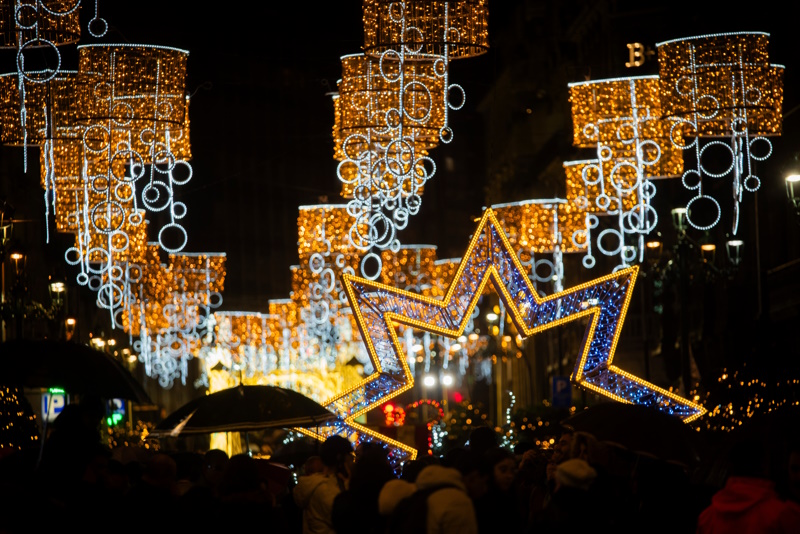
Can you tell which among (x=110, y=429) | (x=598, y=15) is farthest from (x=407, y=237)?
(x=110, y=429)

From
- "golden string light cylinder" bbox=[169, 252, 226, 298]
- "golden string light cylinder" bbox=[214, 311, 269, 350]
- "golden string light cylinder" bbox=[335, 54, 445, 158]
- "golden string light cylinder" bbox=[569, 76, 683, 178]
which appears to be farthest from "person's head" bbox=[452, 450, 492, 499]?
"golden string light cylinder" bbox=[214, 311, 269, 350]

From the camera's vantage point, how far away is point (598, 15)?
176 ft

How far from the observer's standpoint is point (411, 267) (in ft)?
107

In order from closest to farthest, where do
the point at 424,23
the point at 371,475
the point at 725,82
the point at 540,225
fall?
the point at 371,475, the point at 424,23, the point at 725,82, the point at 540,225

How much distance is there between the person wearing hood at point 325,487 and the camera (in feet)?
39.0

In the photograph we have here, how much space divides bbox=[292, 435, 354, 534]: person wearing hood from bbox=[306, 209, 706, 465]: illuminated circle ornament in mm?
4263

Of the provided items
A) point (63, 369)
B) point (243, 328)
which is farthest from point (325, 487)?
point (243, 328)

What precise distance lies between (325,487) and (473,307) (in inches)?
194

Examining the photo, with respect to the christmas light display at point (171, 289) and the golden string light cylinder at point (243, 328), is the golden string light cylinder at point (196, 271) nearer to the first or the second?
the christmas light display at point (171, 289)

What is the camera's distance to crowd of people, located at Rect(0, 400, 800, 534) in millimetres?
8336

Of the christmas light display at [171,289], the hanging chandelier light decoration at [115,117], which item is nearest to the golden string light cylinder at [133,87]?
the hanging chandelier light decoration at [115,117]

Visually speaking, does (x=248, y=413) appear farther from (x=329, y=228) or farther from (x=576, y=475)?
(x=329, y=228)

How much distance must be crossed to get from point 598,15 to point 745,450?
4597 cm

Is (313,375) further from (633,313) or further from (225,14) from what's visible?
(225,14)
